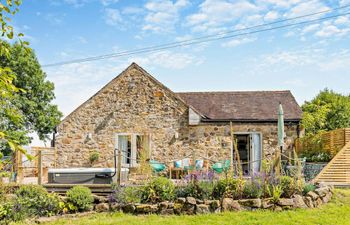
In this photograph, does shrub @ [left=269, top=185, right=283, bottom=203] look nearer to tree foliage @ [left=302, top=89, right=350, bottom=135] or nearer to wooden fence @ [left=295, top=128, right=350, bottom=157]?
wooden fence @ [left=295, top=128, right=350, bottom=157]

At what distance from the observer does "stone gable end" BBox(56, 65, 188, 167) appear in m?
17.1

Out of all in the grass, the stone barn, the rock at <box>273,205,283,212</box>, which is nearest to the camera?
the grass

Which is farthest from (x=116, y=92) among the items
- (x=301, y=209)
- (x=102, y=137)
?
(x=301, y=209)

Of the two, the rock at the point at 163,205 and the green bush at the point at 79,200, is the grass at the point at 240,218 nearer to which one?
the rock at the point at 163,205

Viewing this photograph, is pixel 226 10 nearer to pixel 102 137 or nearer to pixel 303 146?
pixel 303 146

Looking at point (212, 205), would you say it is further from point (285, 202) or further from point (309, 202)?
point (309, 202)

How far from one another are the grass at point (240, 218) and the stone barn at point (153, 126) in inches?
314

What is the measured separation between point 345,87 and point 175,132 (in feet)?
65.5

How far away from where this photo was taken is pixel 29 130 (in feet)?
92.1

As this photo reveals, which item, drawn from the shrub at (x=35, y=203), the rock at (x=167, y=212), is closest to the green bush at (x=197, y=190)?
the rock at (x=167, y=212)

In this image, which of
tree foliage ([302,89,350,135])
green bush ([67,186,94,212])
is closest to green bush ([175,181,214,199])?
green bush ([67,186,94,212])

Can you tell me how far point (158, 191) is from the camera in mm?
9422

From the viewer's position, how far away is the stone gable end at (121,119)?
56.2 feet

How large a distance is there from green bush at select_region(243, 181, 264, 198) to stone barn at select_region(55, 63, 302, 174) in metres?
7.39
